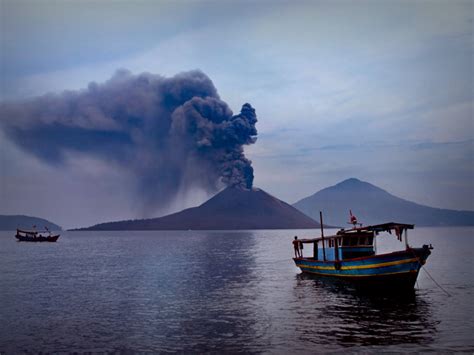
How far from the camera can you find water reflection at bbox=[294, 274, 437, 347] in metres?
25.5

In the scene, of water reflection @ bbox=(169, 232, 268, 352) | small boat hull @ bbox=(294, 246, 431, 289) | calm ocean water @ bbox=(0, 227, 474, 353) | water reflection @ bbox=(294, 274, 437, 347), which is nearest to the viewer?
calm ocean water @ bbox=(0, 227, 474, 353)

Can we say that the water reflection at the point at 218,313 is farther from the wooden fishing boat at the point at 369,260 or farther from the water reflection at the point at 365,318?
the wooden fishing boat at the point at 369,260

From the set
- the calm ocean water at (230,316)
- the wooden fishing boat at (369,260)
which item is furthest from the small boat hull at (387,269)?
the calm ocean water at (230,316)

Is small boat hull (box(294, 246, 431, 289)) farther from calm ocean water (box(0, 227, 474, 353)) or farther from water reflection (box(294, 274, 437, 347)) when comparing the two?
calm ocean water (box(0, 227, 474, 353))

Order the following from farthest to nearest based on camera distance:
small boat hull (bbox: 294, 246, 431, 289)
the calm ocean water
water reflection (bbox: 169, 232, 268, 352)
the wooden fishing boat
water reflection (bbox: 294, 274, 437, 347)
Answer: the wooden fishing boat → small boat hull (bbox: 294, 246, 431, 289) → water reflection (bbox: 169, 232, 268, 352) → water reflection (bbox: 294, 274, 437, 347) → the calm ocean water

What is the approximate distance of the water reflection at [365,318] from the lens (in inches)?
1005

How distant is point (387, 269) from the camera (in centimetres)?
3906

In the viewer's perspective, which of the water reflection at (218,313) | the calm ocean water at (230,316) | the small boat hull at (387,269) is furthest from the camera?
the small boat hull at (387,269)

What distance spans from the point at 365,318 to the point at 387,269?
30.7ft

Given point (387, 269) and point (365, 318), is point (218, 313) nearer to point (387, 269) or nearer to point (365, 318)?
point (365, 318)

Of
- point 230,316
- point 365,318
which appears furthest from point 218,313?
point 365,318

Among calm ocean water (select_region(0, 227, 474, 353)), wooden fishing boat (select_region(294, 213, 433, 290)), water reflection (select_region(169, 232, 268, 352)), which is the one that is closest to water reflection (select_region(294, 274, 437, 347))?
calm ocean water (select_region(0, 227, 474, 353))

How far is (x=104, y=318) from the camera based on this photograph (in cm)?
3278

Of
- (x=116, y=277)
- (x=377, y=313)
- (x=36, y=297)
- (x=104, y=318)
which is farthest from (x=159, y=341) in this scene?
(x=116, y=277)
